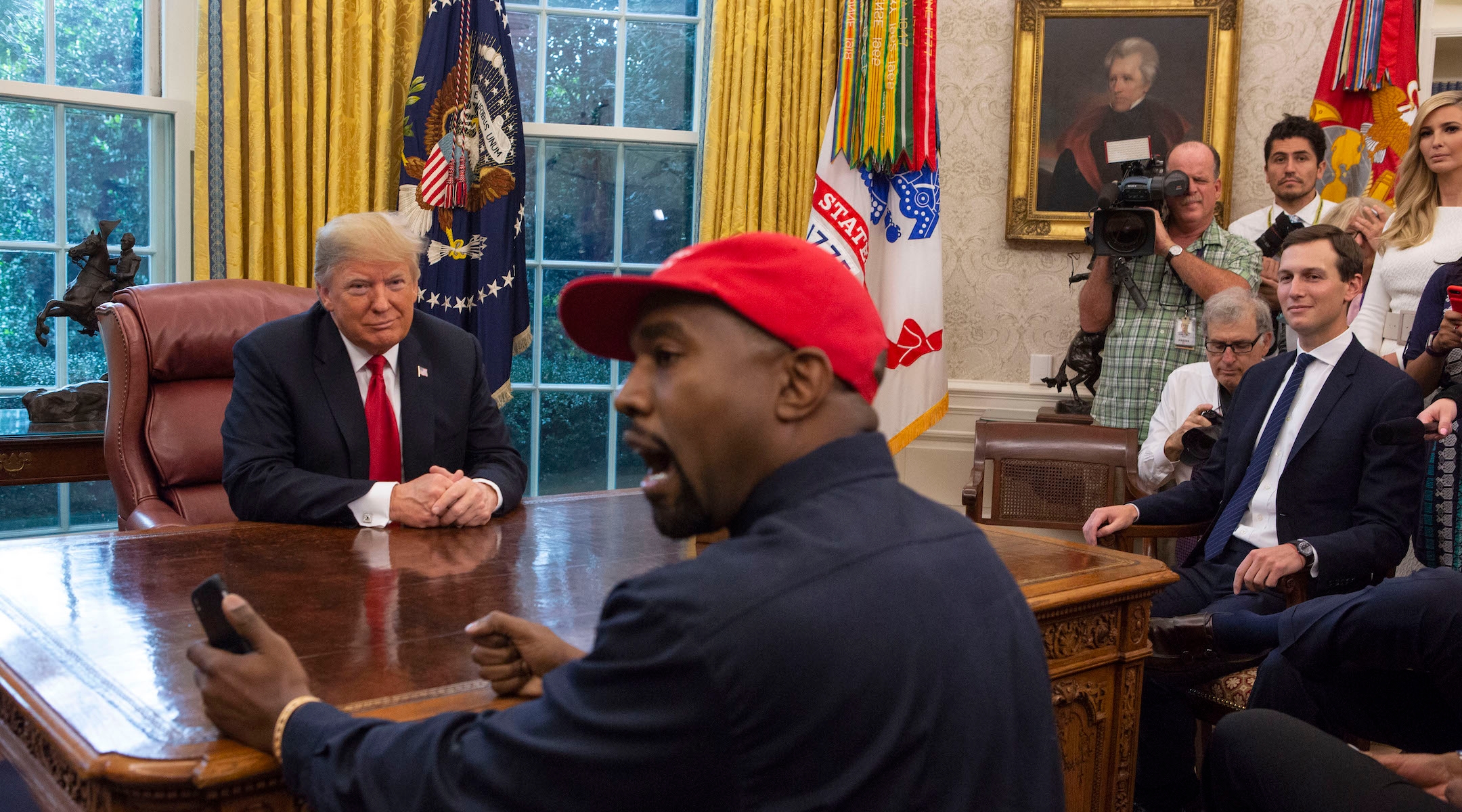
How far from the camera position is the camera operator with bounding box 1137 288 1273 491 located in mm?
3406

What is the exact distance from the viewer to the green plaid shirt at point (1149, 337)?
3912 millimetres

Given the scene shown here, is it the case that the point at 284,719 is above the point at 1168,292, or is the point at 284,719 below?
below

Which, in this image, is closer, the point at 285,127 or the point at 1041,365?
the point at 285,127

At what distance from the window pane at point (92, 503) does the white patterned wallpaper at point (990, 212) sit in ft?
11.2

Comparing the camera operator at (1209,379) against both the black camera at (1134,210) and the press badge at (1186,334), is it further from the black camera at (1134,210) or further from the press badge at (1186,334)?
the black camera at (1134,210)

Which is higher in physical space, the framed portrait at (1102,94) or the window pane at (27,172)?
the framed portrait at (1102,94)

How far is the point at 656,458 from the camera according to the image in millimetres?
1024

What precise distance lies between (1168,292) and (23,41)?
411cm

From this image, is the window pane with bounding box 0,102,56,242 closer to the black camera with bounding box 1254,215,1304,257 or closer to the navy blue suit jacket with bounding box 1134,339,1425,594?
the navy blue suit jacket with bounding box 1134,339,1425,594

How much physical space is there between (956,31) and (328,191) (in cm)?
263

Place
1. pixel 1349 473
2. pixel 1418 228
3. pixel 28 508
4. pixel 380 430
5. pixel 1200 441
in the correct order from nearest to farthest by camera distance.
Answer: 1. pixel 380 430
2. pixel 1349 473
3. pixel 1200 441
4. pixel 1418 228
5. pixel 28 508

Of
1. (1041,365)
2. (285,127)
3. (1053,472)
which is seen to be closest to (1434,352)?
(1053,472)

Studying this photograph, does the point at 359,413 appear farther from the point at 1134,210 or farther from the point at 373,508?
the point at 1134,210

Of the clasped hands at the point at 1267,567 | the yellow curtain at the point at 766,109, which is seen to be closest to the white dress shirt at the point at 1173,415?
the clasped hands at the point at 1267,567
